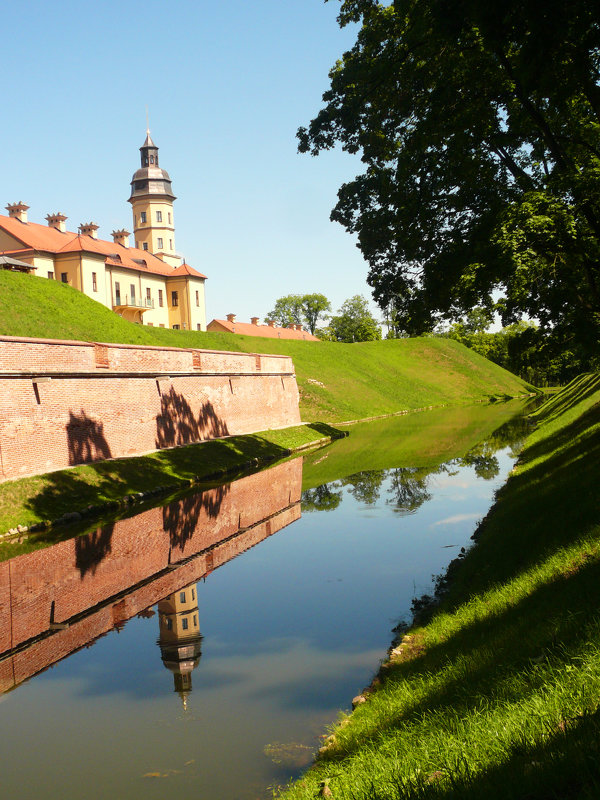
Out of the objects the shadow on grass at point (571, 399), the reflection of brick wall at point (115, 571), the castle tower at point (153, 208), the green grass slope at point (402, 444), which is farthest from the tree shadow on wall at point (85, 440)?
the castle tower at point (153, 208)

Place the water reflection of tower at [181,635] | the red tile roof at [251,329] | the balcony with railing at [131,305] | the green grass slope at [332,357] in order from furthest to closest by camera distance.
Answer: the red tile roof at [251,329] < the balcony with railing at [131,305] < the green grass slope at [332,357] < the water reflection of tower at [181,635]

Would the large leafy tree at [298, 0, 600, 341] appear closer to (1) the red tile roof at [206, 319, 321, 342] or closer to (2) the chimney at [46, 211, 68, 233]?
(2) the chimney at [46, 211, 68, 233]

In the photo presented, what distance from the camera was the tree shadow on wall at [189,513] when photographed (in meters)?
14.3

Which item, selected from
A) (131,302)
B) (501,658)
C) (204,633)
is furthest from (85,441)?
(131,302)

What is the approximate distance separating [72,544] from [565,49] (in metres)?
11.7

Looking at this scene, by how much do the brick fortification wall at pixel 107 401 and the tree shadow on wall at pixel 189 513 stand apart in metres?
3.60

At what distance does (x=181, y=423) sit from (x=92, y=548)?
13.5m

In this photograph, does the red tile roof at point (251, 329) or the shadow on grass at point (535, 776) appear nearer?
the shadow on grass at point (535, 776)

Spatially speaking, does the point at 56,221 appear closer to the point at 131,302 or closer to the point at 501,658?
the point at 131,302

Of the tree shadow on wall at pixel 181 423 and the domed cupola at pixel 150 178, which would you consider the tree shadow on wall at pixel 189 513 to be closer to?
the tree shadow on wall at pixel 181 423

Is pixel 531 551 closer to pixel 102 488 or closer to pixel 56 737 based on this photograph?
pixel 56 737

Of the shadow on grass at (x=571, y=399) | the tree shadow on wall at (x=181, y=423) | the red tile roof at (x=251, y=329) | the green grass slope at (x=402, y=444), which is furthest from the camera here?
the red tile roof at (x=251, y=329)

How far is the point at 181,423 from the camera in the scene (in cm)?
2667

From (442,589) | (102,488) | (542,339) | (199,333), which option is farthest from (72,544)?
(199,333)
